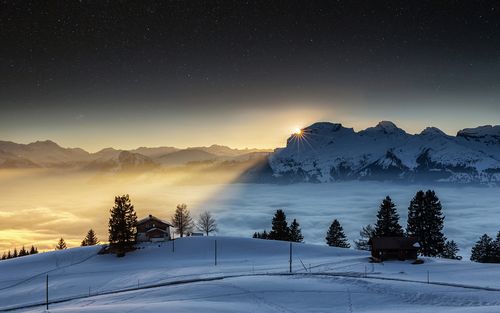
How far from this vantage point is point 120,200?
95438 millimetres

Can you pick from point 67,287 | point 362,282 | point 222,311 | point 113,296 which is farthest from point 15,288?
point 362,282

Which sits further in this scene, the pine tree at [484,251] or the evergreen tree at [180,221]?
the evergreen tree at [180,221]

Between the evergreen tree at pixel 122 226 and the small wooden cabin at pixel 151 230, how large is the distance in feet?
14.4

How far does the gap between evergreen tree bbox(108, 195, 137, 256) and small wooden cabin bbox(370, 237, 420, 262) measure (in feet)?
155

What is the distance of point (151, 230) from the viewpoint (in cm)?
10106

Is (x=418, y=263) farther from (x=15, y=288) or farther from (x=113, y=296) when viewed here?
(x=15, y=288)

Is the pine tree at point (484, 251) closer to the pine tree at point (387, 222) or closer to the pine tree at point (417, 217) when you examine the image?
the pine tree at point (417, 217)

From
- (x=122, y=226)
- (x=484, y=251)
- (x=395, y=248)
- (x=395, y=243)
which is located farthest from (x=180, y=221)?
(x=484, y=251)

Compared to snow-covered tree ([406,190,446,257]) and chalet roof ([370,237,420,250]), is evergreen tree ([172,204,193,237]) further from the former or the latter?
snow-covered tree ([406,190,446,257])

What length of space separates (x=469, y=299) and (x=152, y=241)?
67.8m

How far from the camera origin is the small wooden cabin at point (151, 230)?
100500mm

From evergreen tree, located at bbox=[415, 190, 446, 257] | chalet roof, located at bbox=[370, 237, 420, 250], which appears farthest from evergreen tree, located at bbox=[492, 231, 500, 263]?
chalet roof, located at bbox=[370, 237, 420, 250]

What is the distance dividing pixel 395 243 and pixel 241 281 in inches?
1336

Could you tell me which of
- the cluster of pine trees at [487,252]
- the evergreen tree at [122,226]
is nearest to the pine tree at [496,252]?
the cluster of pine trees at [487,252]
